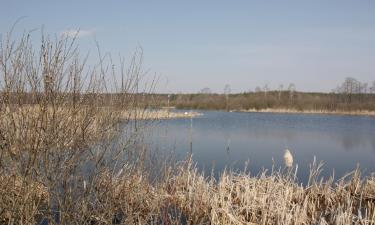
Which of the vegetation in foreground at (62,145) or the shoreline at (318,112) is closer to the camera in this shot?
the vegetation in foreground at (62,145)

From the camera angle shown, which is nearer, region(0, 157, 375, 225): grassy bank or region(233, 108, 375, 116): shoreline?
region(0, 157, 375, 225): grassy bank

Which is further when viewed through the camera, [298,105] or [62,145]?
[298,105]

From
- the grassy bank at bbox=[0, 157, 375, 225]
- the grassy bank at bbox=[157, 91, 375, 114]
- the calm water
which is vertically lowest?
the calm water

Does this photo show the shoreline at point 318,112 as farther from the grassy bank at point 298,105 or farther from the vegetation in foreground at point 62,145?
the vegetation in foreground at point 62,145

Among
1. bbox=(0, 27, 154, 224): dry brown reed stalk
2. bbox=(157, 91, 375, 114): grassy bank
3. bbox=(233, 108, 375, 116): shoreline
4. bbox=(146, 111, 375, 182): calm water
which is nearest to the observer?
bbox=(0, 27, 154, 224): dry brown reed stalk

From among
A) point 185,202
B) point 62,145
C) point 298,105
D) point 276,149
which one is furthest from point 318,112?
point 62,145

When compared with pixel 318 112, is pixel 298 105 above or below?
above

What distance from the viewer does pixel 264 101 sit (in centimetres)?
4772

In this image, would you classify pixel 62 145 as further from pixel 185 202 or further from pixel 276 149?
pixel 276 149

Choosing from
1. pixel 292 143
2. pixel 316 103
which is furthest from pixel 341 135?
pixel 316 103

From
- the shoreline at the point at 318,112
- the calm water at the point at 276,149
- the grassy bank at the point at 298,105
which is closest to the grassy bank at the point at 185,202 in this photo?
the calm water at the point at 276,149

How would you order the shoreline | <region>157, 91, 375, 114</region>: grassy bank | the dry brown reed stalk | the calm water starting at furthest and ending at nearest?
<region>157, 91, 375, 114</region>: grassy bank < the shoreline < the calm water < the dry brown reed stalk

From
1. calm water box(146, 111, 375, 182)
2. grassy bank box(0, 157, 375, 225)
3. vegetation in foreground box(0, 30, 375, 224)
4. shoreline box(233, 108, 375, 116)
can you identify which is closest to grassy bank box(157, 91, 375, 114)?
shoreline box(233, 108, 375, 116)

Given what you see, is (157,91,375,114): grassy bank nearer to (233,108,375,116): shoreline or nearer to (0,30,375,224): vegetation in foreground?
(233,108,375,116): shoreline
